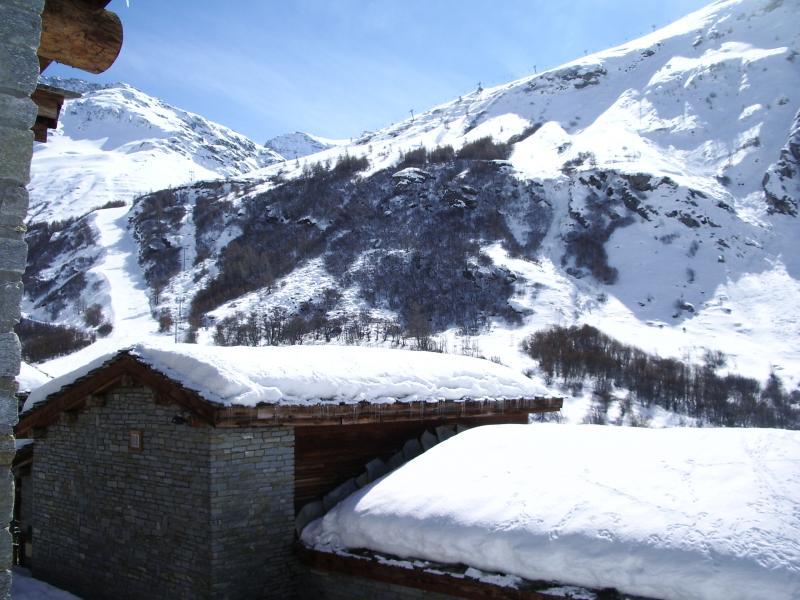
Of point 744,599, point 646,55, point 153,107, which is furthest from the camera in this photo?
point 153,107

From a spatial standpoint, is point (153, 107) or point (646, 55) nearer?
point (646, 55)

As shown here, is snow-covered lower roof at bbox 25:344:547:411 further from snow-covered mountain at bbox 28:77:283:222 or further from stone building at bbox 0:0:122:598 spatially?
snow-covered mountain at bbox 28:77:283:222

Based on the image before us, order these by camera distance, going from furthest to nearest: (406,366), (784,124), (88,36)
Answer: (784,124) → (406,366) → (88,36)

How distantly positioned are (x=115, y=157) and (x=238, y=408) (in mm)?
136205

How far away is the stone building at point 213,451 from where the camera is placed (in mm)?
9195

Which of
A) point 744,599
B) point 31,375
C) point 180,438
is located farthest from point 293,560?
point 31,375

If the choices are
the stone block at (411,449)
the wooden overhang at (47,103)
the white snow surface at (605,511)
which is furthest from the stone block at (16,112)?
the stone block at (411,449)

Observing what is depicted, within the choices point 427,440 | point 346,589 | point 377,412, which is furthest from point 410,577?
point 427,440

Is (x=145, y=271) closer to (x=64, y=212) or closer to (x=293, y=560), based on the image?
(x=64, y=212)

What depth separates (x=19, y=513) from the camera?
13.1 meters

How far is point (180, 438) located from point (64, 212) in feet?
301

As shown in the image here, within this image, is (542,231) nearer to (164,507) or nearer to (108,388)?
(108,388)

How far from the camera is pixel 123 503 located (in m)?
10.3

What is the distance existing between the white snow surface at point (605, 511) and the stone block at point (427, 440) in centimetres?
93
